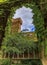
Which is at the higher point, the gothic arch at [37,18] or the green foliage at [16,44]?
the gothic arch at [37,18]

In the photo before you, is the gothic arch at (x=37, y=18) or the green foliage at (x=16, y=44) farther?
the green foliage at (x=16, y=44)

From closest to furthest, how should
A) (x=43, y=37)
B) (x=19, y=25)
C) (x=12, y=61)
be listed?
(x=43, y=37), (x=12, y=61), (x=19, y=25)

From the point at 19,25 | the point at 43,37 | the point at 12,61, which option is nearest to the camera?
the point at 43,37

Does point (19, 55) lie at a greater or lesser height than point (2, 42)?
lesser

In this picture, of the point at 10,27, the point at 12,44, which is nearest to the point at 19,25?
the point at 10,27

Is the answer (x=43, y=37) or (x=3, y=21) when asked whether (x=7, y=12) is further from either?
(x=43, y=37)

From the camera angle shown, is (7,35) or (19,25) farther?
(19,25)

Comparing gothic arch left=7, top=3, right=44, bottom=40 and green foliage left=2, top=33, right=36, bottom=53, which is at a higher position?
gothic arch left=7, top=3, right=44, bottom=40

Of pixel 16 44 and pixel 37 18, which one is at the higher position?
pixel 37 18

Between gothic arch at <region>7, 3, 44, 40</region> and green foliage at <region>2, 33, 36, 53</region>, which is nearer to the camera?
gothic arch at <region>7, 3, 44, 40</region>

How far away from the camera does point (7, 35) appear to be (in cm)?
598

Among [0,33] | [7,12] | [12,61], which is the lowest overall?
[12,61]

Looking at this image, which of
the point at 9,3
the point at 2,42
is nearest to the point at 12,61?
the point at 2,42

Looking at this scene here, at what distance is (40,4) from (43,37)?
903mm
